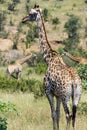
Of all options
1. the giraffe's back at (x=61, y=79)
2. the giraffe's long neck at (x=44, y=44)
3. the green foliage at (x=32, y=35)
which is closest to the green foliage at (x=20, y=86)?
the giraffe's long neck at (x=44, y=44)

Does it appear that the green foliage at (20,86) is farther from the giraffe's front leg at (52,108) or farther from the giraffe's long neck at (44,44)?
the giraffe's front leg at (52,108)

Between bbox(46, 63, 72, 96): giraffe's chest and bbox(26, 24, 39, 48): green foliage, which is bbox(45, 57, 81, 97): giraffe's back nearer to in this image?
bbox(46, 63, 72, 96): giraffe's chest

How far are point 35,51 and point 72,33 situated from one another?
5.58m

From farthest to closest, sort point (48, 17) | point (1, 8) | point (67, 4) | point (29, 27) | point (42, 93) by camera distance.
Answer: point (67, 4)
point (1, 8)
point (48, 17)
point (29, 27)
point (42, 93)

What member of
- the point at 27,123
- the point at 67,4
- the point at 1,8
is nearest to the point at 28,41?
the point at 1,8

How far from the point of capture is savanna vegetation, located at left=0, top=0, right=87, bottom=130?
28.9 ft

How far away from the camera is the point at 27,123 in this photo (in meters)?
8.62

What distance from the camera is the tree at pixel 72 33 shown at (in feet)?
116

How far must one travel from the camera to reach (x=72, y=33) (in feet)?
125

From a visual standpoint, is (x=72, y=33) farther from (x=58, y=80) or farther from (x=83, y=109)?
(x=58, y=80)

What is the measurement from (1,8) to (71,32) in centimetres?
1332

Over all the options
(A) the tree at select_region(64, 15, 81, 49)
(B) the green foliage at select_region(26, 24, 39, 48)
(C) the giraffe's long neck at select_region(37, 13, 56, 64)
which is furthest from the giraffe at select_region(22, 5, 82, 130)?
(B) the green foliage at select_region(26, 24, 39, 48)

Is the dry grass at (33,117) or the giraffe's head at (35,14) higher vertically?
the giraffe's head at (35,14)

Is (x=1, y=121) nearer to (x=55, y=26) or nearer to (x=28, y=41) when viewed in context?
(x=28, y=41)
